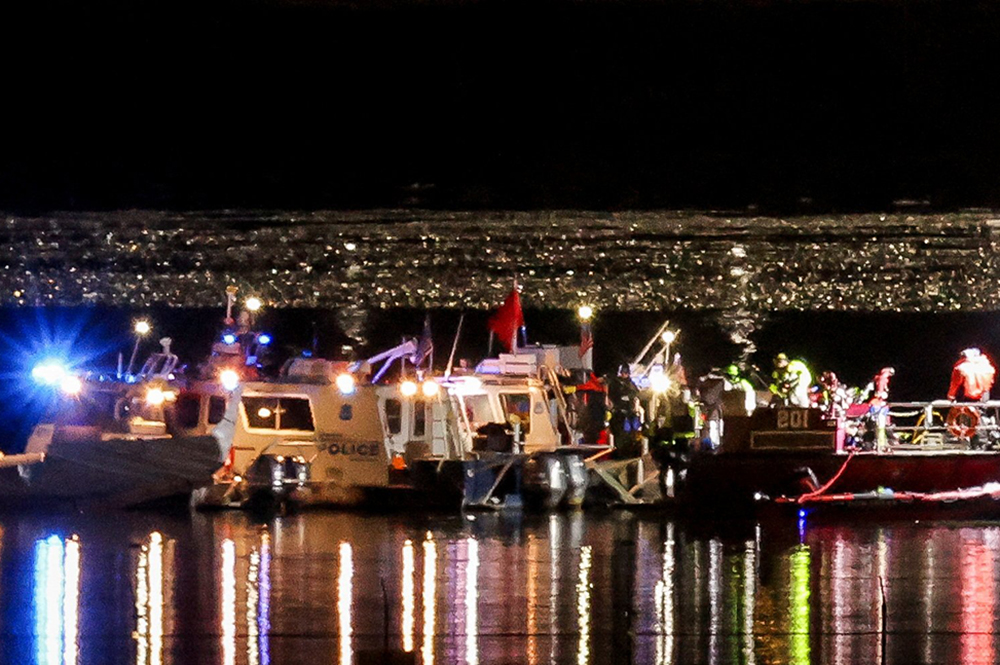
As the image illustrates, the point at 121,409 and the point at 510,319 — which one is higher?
the point at 510,319

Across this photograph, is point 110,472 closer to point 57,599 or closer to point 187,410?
point 187,410

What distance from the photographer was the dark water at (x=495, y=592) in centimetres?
1283

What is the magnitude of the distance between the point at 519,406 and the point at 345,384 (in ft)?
8.62

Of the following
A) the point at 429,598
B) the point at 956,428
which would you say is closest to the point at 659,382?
the point at 956,428

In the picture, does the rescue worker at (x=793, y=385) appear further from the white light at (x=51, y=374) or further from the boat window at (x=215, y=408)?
the white light at (x=51, y=374)

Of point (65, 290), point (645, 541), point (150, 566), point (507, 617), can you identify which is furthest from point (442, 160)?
point (507, 617)

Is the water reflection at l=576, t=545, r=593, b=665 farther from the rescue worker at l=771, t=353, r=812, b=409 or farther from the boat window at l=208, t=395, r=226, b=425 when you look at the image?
the boat window at l=208, t=395, r=226, b=425

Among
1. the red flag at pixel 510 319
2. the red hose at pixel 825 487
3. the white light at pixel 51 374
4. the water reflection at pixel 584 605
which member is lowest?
the water reflection at pixel 584 605

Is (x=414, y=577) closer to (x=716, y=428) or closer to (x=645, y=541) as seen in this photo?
(x=645, y=541)

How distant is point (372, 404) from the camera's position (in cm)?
2600

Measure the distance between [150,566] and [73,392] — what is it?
1012 centimetres

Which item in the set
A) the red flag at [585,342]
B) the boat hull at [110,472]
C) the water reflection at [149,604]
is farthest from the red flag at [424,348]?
the water reflection at [149,604]

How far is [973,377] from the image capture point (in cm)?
2695

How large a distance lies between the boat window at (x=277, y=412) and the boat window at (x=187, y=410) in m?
0.82
